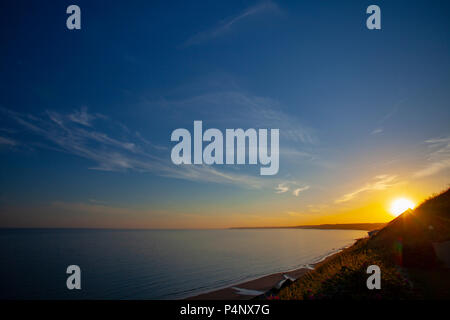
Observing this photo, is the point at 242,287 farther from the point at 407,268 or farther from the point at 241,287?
the point at 407,268

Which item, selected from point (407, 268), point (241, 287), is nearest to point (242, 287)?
point (241, 287)

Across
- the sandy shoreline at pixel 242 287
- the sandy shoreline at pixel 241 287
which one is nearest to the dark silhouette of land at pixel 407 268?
the sandy shoreline at pixel 241 287

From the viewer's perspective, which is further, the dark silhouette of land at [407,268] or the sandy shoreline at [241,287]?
the sandy shoreline at [241,287]

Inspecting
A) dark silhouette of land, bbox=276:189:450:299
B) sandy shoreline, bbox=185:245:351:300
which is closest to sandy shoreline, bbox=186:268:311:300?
sandy shoreline, bbox=185:245:351:300

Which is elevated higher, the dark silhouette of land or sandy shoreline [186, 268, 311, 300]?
the dark silhouette of land

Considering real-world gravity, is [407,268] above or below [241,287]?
above

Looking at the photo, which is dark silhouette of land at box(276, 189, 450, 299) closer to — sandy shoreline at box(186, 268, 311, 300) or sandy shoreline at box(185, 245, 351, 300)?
sandy shoreline at box(185, 245, 351, 300)

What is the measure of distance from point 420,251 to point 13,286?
157 ft

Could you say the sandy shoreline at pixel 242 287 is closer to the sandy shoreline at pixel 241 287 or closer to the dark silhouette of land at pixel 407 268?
the sandy shoreline at pixel 241 287

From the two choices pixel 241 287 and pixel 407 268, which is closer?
pixel 407 268

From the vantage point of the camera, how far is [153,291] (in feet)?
96.8

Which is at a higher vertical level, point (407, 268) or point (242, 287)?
point (407, 268)
